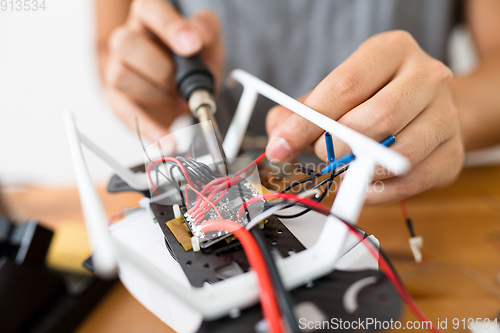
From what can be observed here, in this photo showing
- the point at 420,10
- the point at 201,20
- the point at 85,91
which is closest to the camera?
the point at 201,20

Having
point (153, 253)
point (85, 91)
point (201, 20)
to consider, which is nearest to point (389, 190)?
point (153, 253)

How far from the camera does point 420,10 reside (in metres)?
0.78

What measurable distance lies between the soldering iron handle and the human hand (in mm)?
180

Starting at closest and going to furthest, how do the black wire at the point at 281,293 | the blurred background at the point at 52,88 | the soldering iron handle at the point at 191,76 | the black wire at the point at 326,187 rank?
the black wire at the point at 281,293
the black wire at the point at 326,187
the soldering iron handle at the point at 191,76
the blurred background at the point at 52,88

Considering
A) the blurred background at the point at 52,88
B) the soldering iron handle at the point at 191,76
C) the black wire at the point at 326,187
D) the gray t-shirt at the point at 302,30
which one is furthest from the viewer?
the blurred background at the point at 52,88

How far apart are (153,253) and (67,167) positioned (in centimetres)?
102

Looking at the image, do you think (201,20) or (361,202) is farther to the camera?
(201,20)

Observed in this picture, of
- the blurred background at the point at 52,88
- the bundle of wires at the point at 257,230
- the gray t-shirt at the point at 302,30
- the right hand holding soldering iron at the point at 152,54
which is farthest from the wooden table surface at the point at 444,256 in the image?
the blurred background at the point at 52,88

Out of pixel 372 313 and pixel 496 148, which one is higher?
pixel 372 313

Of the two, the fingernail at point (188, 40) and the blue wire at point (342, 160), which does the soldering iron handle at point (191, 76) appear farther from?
the blue wire at point (342, 160)

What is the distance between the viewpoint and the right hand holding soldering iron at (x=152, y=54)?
0.55 meters

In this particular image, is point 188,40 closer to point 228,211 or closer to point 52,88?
point 228,211

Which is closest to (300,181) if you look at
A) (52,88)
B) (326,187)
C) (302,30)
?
(326,187)

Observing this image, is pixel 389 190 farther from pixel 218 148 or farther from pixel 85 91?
pixel 85 91
